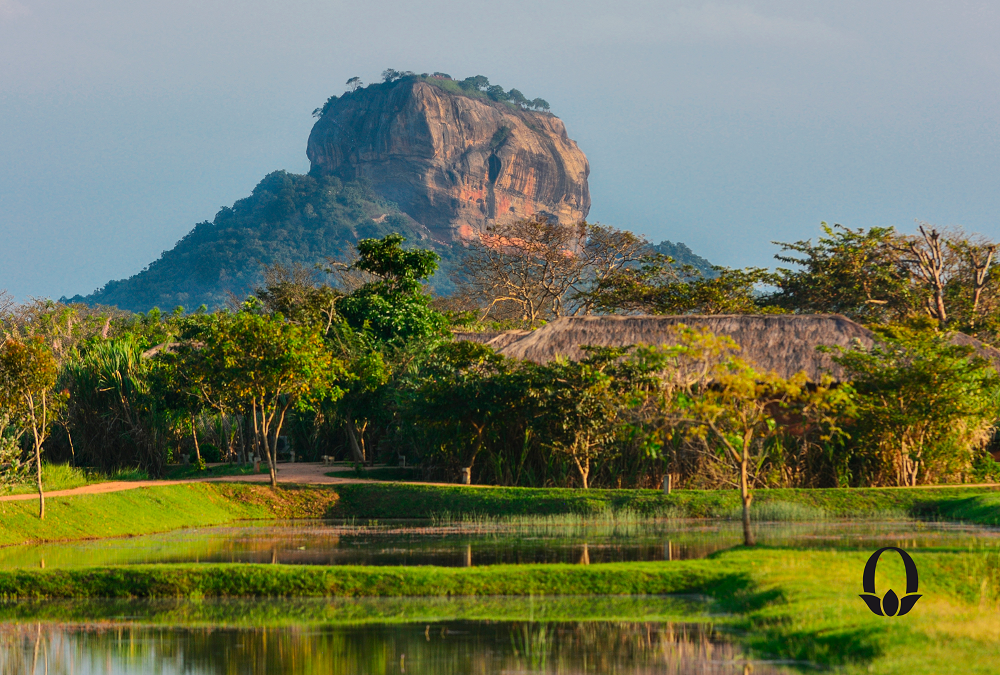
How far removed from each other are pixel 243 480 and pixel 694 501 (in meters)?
9.99

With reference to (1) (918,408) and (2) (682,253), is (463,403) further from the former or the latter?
(2) (682,253)

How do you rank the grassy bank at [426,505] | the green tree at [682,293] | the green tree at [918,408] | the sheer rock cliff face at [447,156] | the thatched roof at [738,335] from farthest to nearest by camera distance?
the sheer rock cliff face at [447,156] < the green tree at [682,293] < the thatched roof at [738,335] < the green tree at [918,408] < the grassy bank at [426,505]

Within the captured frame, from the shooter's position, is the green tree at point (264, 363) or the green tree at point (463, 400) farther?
the green tree at point (463, 400)

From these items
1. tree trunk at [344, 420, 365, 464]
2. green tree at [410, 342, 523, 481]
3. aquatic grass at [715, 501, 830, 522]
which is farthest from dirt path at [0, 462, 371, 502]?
aquatic grass at [715, 501, 830, 522]

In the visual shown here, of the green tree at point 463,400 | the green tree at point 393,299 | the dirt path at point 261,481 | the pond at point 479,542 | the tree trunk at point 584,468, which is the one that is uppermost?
the green tree at point 393,299

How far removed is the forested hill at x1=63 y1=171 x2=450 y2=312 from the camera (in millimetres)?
115875

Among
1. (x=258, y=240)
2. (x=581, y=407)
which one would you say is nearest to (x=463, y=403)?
(x=581, y=407)

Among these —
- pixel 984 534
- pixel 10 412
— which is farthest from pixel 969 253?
pixel 10 412

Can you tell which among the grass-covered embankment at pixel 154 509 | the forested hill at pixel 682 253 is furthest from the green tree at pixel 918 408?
the forested hill at pixel 682 253

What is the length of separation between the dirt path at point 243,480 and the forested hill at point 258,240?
85575mm

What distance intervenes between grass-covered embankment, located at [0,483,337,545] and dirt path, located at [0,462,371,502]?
425mm

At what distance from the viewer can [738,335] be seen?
25609 millimetres

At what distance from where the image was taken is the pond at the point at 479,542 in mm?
14070

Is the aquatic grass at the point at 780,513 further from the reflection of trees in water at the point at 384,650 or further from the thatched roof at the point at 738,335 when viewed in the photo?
the reflection of trees in water at the point at 384,650
